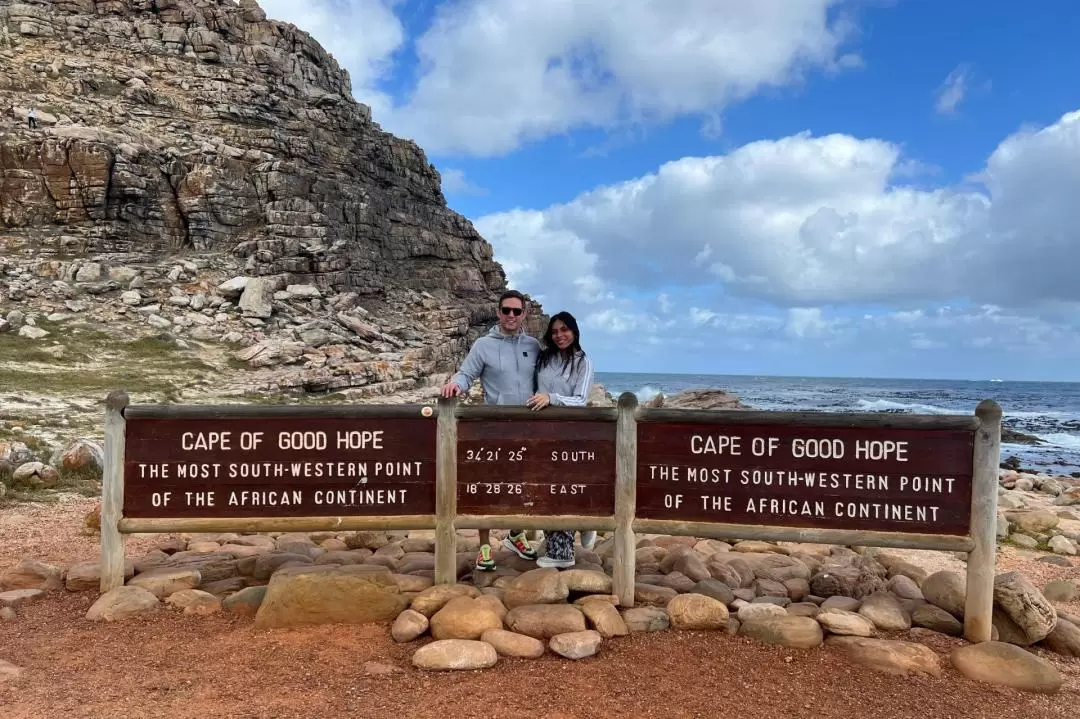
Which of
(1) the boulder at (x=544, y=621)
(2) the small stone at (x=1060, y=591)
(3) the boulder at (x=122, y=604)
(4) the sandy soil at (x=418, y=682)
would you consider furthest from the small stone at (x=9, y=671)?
(2) the small stone at (x=1060, y=591)

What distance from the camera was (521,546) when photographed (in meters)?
6.52

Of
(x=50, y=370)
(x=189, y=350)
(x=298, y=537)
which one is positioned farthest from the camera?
(x=189, y=350)

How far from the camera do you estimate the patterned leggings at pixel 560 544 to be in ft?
20.2

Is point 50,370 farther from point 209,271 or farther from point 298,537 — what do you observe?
point 298,537

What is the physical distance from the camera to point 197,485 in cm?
564

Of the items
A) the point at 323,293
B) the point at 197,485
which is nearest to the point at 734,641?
Answer: the point at 197,485

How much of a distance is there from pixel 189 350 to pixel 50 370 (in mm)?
5256

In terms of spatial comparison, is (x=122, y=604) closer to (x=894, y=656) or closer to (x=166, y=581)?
(x=166, y=581)

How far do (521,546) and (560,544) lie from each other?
1.68 ft

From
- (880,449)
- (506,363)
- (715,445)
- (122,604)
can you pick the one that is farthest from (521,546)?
(122,604)

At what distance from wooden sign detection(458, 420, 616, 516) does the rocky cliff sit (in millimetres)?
19877

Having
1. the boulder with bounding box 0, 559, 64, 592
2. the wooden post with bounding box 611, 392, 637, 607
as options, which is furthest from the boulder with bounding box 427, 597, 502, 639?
the boulder with bounding box 0, 559, 64, 592

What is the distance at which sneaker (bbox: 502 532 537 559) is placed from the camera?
21.2 ft

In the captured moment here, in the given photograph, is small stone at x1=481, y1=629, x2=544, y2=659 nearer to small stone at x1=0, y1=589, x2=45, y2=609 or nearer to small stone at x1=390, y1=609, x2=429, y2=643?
small stone at x1=390, y1=609, x2=429, y2=643
